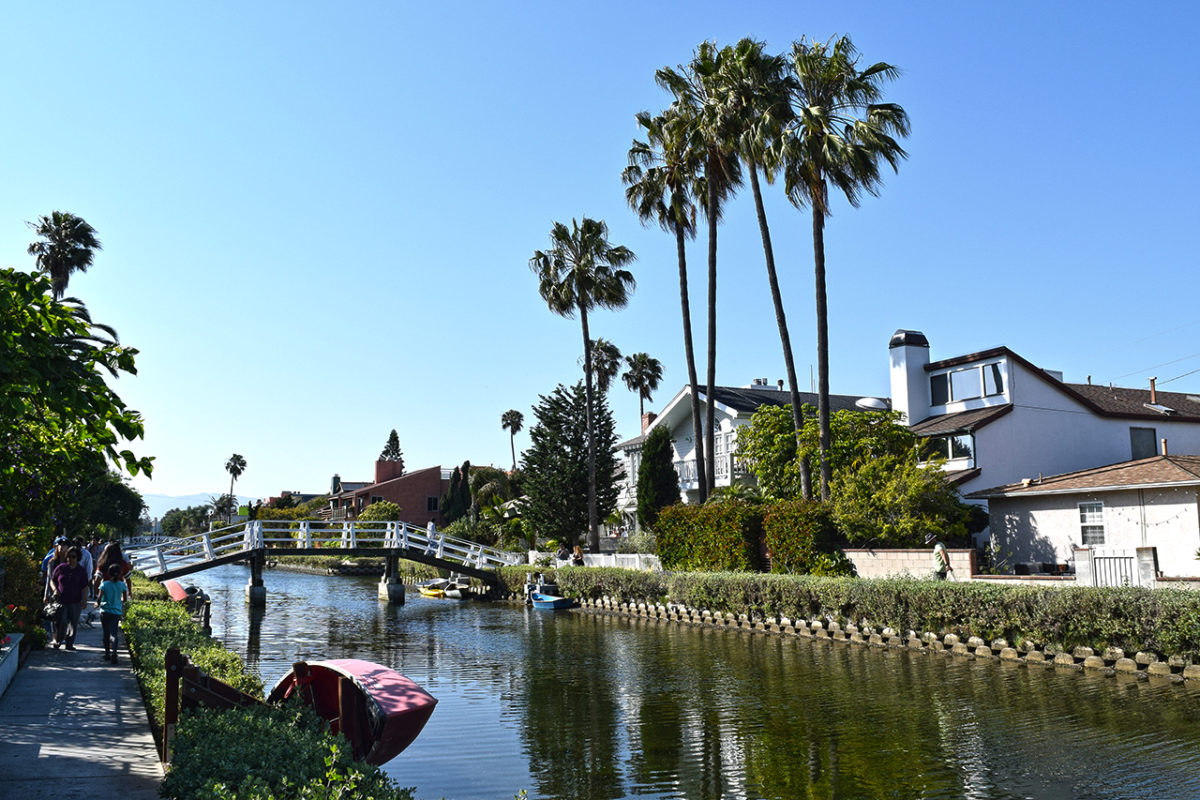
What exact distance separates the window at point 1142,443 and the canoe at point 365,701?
3417cm

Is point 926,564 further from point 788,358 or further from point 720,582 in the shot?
point 788,358

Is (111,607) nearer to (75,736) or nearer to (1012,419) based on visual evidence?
(75,736)

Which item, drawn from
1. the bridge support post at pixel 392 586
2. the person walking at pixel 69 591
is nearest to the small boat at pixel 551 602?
the bridge support post at pixel 392 586

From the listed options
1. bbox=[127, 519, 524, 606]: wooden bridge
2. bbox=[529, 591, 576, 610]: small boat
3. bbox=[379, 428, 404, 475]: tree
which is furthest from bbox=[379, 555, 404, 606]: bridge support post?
bbox=[379, 428, 404, 475]: tree

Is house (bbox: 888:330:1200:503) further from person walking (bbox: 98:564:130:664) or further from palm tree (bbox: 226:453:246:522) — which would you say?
palm tree (bbox: 226:453:246:522)

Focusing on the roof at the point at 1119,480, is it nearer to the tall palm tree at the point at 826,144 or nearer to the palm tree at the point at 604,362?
the tall palm tree at the point at 826,144

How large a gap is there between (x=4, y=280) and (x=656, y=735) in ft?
32.2

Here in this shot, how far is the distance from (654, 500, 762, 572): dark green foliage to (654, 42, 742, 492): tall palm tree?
124 inches

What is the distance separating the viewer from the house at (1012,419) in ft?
111

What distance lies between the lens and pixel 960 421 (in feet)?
113

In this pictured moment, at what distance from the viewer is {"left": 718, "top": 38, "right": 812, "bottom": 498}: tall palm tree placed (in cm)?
3158

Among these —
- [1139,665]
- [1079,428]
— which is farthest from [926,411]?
[1139,665]

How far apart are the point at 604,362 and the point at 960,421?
38019 mm

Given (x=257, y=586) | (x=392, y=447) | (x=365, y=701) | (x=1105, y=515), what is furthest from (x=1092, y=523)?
(x=392, y=447)
